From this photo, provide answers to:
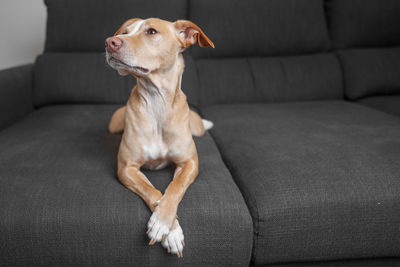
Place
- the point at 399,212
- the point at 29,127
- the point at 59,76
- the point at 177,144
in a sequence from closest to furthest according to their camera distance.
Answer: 1. the point at 399,212
2. the point at 177,144
3. the point at 29,127
4. the point at 59,76

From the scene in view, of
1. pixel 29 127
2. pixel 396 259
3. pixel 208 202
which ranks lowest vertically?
pixel 396 259

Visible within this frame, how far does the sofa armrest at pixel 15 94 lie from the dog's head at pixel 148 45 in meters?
1.11

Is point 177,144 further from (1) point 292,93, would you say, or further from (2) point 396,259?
(1) point 292,93

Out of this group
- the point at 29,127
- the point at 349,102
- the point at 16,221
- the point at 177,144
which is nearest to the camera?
the point at 16,221

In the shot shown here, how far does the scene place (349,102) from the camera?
243 cm

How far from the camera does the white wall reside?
9.53 feet

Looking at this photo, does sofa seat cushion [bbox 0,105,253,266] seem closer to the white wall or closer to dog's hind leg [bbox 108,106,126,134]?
dog's hind leg [bbox 108,106,126,134]

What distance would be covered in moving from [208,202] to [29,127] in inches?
49.7

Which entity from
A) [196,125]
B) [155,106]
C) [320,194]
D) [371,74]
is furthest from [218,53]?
[320,194]

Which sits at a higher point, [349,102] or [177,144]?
[177,144]

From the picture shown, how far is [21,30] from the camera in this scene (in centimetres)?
296

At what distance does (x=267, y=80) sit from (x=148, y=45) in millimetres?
1429

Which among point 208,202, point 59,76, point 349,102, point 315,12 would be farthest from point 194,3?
point 208,202

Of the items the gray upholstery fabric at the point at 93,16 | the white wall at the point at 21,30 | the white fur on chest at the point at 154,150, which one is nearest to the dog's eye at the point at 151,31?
the white fur on chest at the point at 154,150
